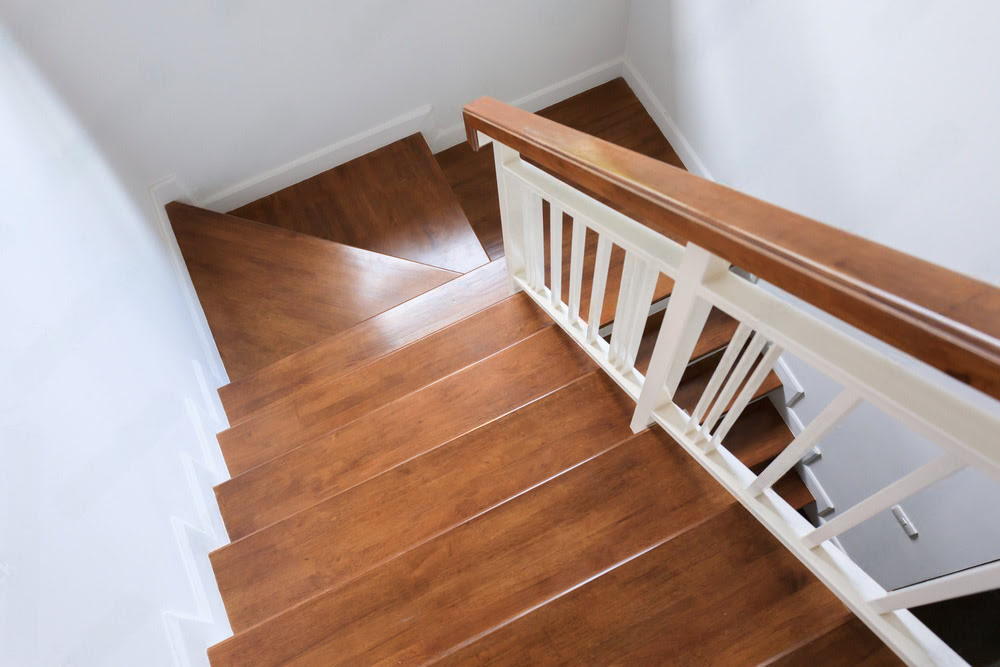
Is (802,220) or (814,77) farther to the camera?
(814,77)

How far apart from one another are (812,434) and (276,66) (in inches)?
110

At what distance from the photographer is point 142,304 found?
2193 millimetres

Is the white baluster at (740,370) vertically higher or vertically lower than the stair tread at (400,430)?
lower

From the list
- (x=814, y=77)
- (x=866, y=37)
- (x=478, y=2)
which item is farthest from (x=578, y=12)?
(x=866, y=37)

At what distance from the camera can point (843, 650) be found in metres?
1.14

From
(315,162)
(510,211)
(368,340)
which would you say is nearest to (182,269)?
(315,162)

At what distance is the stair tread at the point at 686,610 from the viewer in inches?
47.8

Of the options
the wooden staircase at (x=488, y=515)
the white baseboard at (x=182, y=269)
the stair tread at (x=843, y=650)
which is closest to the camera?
the stair tread at (x=843, y=650)

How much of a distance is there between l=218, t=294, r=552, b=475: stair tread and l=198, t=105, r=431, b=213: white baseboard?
1.57 meters

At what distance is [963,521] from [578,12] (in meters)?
2.85

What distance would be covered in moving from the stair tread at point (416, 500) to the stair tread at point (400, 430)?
125 millimetres

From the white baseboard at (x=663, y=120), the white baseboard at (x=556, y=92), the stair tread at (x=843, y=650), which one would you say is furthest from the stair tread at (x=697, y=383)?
the white baseboard at (x=556, y=92)

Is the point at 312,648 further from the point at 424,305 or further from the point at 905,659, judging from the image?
the point at 424,305

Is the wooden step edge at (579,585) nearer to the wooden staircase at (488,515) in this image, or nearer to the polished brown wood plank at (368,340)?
the wooden staircase at (488,515)
